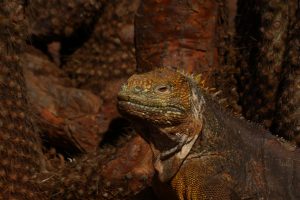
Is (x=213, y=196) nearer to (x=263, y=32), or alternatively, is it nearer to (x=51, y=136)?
(x=263, y=32)

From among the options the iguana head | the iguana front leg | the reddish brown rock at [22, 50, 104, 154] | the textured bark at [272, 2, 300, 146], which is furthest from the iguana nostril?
the reddish brown rock at [22, 50, 104, 154]

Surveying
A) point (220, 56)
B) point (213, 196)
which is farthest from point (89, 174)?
point (213, 196)

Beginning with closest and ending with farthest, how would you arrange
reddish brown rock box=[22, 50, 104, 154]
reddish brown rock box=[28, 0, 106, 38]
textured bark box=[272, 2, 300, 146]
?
textured bark box=[272, 2, 300, 146]
reddish brown rock box=[22, 50, 104, 154]
reddish brown rock box=[28, 0, 106, 38]

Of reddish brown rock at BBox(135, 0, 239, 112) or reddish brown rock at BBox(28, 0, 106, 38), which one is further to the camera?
reddish brown rock at BBox(28, 0, 106, 38)

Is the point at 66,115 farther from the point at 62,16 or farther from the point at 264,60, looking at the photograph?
the point at 264,60

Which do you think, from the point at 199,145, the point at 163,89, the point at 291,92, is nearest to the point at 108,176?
the point at 291,92

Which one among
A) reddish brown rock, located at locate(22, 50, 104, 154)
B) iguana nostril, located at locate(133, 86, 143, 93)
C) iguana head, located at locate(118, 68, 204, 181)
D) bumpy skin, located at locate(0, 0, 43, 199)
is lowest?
reddish brown rock, located at locate(22, 50, 104, 154)

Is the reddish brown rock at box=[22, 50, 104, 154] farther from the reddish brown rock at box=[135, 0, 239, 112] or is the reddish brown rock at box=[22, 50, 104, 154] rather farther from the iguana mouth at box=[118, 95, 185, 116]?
the iguana mouth at box=[118, 95, 185, 116]

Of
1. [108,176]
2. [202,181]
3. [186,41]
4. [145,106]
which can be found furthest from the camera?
[186,41]
